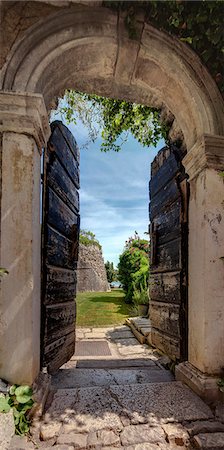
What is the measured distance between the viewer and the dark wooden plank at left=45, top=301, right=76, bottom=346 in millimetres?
2473

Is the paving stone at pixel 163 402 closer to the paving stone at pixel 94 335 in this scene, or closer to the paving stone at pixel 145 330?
the paving stone at pixel 145 330

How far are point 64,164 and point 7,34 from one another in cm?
135

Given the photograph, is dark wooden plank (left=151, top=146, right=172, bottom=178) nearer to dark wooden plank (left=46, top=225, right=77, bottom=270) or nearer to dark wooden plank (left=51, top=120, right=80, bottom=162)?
dark wooden plank (left=51, top=120, right=80, bottom=162)

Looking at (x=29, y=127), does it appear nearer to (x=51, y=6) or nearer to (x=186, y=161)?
(x=51, y=6)

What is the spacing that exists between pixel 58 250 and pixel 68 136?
5.33 ft

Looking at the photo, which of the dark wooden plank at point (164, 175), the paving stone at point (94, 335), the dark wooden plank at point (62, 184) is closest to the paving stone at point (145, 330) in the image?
the paving stone at point (94, 335)

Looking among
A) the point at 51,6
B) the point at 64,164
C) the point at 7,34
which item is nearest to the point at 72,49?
the point at 51,6

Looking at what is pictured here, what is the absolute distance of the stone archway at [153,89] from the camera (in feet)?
6.54

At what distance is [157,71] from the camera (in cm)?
256

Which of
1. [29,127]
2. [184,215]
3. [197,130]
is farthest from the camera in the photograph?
[184,215]

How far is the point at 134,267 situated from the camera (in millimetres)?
10750

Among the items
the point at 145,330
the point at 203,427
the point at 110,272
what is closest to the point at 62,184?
the point at 203,427

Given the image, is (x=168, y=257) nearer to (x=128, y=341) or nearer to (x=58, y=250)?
(x=58, y=250)

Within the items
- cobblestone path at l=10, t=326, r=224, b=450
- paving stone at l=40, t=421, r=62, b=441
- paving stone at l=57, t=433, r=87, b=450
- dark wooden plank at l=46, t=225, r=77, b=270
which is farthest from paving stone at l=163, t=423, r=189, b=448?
dark wooden plank at l=46, t=225, r=77, b=270
